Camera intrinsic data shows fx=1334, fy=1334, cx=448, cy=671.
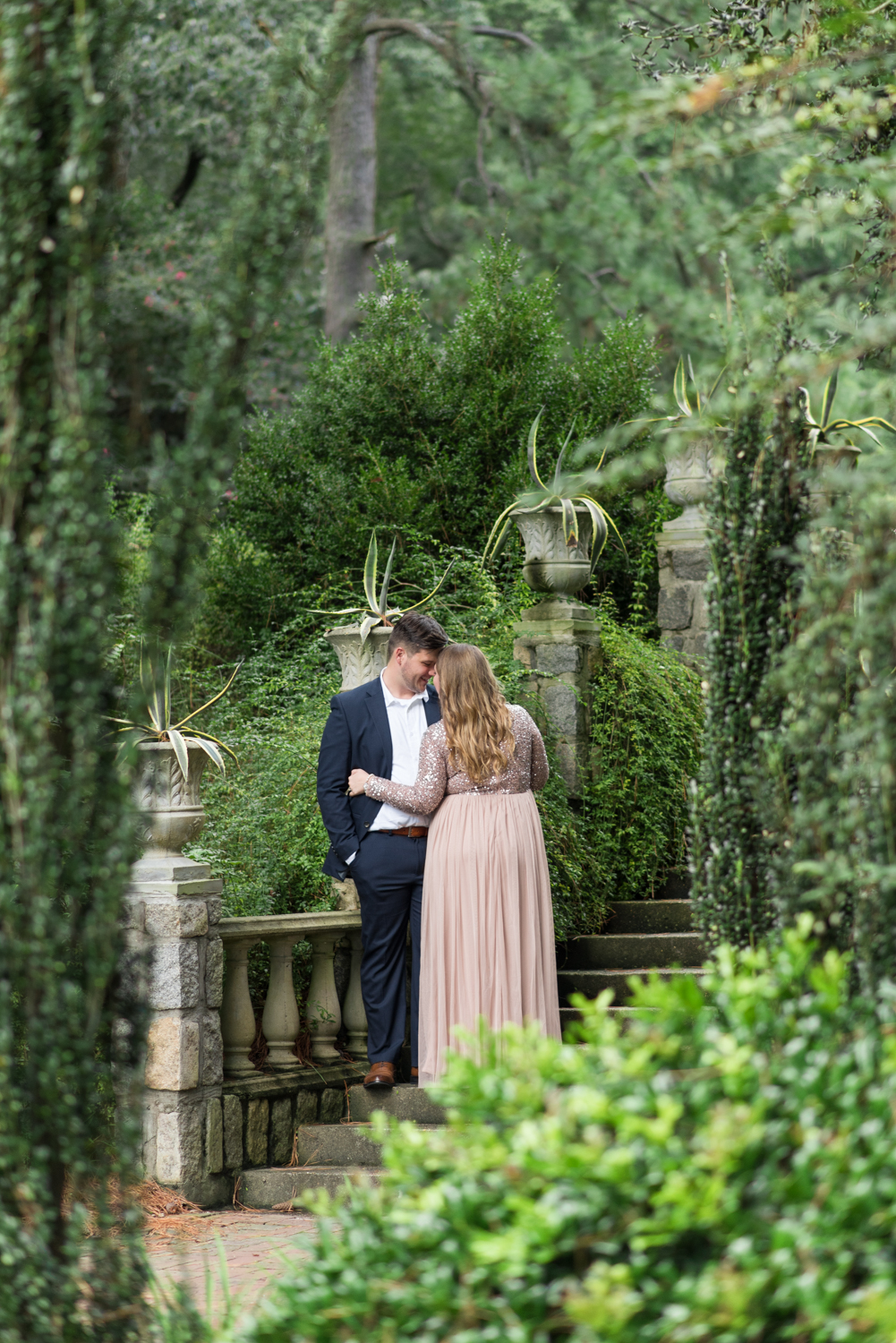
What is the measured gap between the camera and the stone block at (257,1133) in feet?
17.7

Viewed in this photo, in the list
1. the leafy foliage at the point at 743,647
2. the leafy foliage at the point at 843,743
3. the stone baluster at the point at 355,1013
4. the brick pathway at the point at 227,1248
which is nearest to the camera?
the leafy foliage at the point at 843,743

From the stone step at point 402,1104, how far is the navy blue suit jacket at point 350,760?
0.89 meters

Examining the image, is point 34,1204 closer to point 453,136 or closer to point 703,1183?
point 703,1183

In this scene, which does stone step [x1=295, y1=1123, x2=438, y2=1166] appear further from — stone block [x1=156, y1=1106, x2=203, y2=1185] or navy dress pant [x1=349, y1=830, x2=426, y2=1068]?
stone block [x1=156, y1=1106, x2=203, y2=1185]

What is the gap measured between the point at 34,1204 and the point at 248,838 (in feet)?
14.2

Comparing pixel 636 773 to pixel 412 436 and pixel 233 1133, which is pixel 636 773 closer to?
pixel 233 1133

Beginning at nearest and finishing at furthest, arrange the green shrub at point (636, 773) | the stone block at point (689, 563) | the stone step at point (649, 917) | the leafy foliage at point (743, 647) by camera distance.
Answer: the leafy foliage at point (743, 647) < the stone step at point (649, 917) < the green shrub at point (636, 773) < the stone block at point (689, 563)

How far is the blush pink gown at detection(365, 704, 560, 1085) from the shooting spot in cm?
500

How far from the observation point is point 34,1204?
2.54 m

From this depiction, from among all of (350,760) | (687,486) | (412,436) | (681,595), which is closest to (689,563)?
(681,595)

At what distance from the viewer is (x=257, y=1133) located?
17.8 feet

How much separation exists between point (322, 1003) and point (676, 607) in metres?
4.26

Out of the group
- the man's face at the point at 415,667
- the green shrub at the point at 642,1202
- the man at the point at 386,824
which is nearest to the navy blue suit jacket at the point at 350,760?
the man at the point at 386,824

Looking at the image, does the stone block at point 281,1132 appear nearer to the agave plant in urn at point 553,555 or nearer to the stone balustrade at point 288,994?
the stone balustrade at point 288,994
